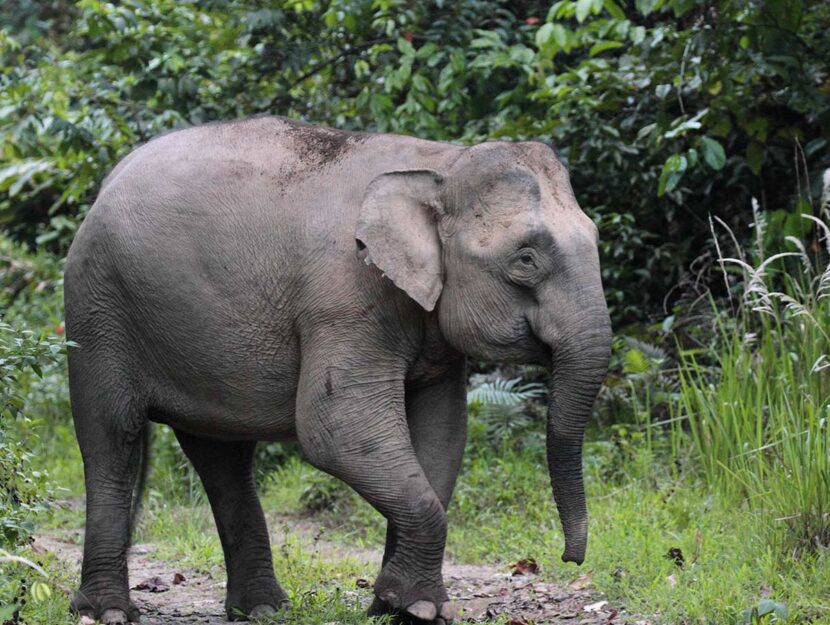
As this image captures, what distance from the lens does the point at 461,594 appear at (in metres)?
6.22

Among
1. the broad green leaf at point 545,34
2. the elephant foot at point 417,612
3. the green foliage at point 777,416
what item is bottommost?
the elephant foot at point 417,612

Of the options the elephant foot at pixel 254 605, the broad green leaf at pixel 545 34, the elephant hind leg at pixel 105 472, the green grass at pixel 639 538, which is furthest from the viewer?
the broad green leaf at pixel 545 34

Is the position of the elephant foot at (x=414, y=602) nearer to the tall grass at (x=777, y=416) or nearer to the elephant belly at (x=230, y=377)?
the elephant belly at (x=230, y=377)

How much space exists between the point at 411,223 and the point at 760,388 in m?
2.44

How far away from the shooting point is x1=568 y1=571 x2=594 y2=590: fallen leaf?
6057 mm

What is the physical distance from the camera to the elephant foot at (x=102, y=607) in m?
5.41

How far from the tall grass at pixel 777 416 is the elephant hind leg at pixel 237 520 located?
2.20 m

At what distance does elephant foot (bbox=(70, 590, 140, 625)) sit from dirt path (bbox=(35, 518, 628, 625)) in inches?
8.1

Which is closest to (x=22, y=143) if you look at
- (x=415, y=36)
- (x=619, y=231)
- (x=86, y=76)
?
(x=86, y=76)

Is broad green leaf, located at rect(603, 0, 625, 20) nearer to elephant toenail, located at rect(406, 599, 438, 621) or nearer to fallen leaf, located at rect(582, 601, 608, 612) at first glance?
fallen leaf, located at rect(582, 601, 608, 612)

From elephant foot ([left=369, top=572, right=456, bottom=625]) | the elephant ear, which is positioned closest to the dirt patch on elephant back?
the elephant ear

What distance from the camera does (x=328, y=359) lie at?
5055 mm

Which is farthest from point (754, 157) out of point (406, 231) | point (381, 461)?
point (381, 461)

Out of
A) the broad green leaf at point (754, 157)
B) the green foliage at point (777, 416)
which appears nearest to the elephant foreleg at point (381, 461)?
the green foliage at point (777, 416)
